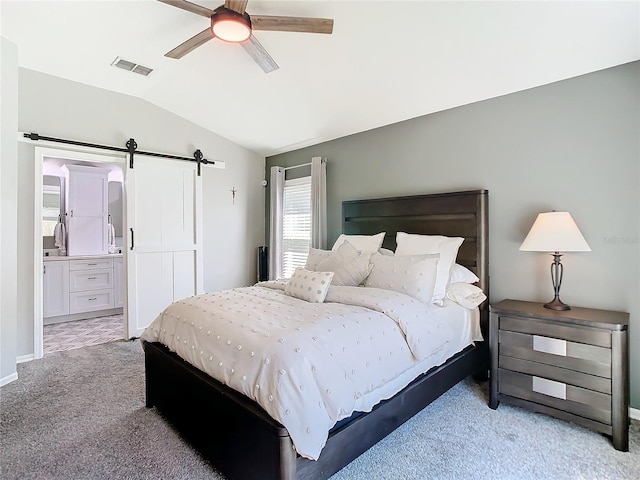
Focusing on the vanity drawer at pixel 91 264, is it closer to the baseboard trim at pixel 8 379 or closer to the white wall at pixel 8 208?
the white wall at pixel 8 208

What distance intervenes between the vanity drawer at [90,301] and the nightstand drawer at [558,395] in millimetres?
5646

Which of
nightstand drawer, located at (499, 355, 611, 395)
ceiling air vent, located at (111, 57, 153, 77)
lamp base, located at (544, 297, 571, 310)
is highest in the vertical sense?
ceiling air vent, located at (111, 57, 153, 77)

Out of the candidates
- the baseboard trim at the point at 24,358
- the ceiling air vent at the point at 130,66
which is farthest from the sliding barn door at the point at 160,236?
the ceiling air vent at the point at 130,66

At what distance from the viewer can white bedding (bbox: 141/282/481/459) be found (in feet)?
4.95

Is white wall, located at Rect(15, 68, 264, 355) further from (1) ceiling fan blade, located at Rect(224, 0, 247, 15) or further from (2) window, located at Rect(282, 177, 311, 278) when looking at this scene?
(1) ceiling fan blade, located at Rect(224, 0, 247, 15)

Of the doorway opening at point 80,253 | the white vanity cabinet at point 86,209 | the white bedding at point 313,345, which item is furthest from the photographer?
the white vanity cabinet at point 86,209

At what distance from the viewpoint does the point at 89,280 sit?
5312 mm

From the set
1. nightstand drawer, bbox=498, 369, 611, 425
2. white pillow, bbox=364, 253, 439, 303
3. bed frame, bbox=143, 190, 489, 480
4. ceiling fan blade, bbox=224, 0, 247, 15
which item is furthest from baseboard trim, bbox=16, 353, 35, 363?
nightstand drawer, bbox=498, 369, 611, 425

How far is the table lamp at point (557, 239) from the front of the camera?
2299 millimetres

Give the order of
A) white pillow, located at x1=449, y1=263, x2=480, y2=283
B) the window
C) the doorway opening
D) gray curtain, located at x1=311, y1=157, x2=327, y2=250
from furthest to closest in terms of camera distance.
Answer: the doorway opening < the window < gray curtain, located at x1=311, y1=157, x2=327, y2=250 < white pillow, located at x1=449, y1=263, x2=480, y2=283

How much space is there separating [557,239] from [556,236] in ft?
0.08

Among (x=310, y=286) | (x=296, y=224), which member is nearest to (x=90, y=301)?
(x=296, y=224)

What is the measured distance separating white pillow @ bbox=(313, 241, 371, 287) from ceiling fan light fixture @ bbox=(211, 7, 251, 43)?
6.15 feet

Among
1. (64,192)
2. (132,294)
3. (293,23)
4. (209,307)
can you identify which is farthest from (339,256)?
(64,192)
